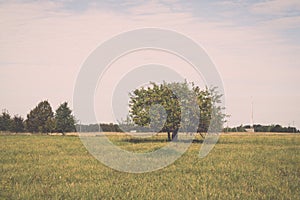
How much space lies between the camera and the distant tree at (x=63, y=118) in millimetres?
86375

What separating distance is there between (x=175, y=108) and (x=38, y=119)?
52.8 meters

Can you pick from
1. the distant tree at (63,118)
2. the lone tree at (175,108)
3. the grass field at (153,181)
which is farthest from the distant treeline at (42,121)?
the grass field at (153,181)

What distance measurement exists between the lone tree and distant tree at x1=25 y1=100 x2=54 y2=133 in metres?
48.0

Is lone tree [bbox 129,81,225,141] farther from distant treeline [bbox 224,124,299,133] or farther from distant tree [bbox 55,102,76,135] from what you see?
distant treeline [bbox 224,124,299,133]

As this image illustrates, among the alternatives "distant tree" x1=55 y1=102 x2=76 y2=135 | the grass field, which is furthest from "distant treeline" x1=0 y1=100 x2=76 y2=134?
the grass field

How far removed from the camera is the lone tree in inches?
1645

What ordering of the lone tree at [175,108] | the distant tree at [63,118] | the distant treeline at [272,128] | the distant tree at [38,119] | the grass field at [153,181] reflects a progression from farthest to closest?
the distant treeline at [272,128] < the distant tree at [38,119] < the distant tree at [63,118] < the lone tree at [175,108] < the grass field at [153,181]

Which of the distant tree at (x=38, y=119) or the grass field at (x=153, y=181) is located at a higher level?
the distant tree at (x=38, y=119)

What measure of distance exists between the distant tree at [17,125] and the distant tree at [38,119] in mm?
3189

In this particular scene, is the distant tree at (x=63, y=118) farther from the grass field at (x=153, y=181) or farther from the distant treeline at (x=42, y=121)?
the grass field at (x=153, y=181)

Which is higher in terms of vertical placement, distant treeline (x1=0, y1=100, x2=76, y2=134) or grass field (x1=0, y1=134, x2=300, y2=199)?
distant treeline (x1=0, y1=100, x2=76, y2=134)

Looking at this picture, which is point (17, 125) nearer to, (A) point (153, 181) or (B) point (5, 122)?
(B) point (5, 122)

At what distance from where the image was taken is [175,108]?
42.2 m

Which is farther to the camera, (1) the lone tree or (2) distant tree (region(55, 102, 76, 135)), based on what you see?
(2) distant tree (region(55, 102, 76, 135))
